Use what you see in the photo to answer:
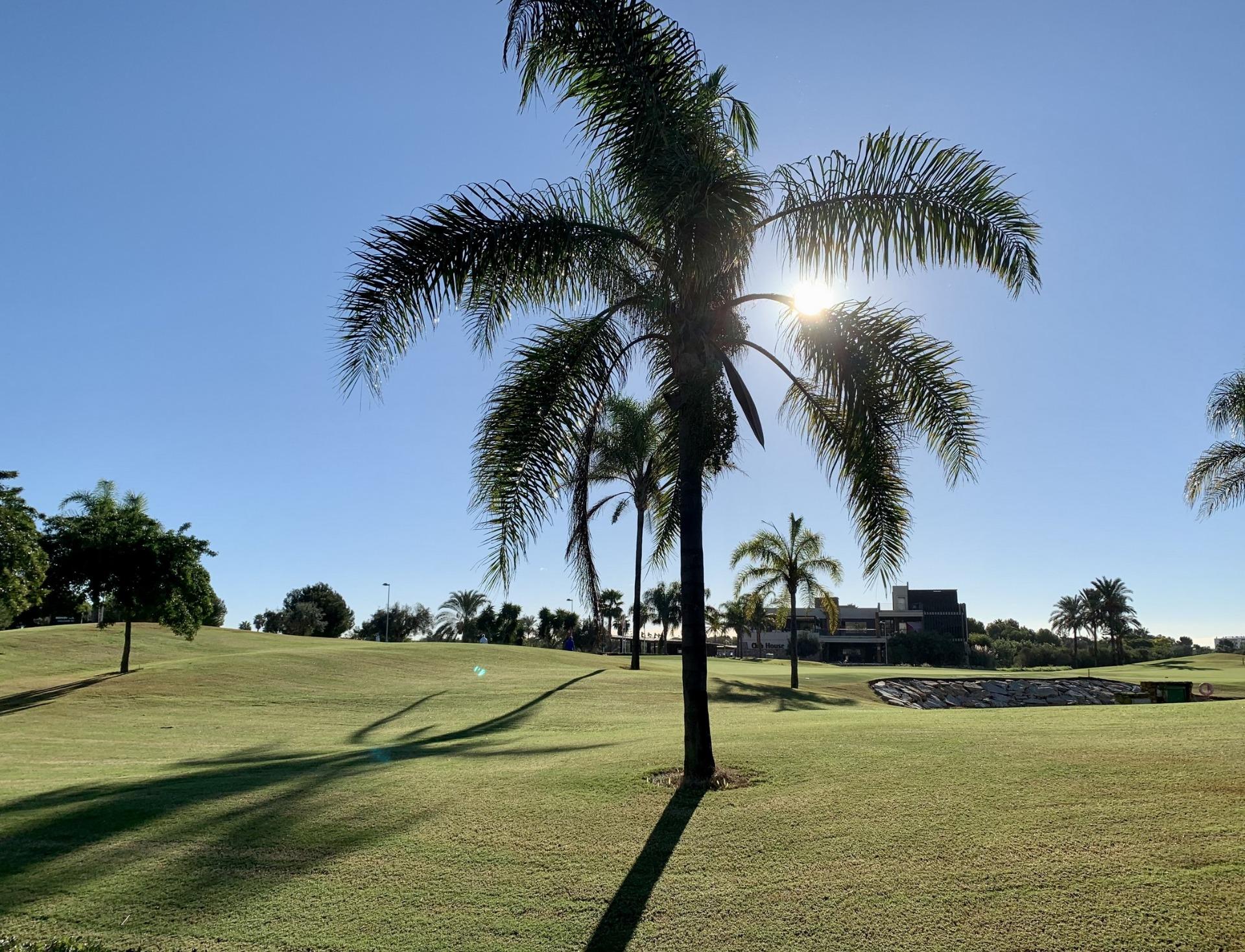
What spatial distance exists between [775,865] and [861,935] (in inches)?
43.6

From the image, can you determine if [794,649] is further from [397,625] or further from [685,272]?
[397,625]

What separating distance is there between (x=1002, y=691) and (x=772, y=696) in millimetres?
14134

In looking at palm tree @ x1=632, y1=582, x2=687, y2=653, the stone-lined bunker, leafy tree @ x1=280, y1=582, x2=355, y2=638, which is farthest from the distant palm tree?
the stone-lined bunker

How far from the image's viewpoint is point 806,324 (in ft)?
31.6

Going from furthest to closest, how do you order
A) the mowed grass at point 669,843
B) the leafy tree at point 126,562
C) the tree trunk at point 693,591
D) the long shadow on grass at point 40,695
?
the leafy tree at point 126,562 < the long shadow on grass at point 40,695 < the tree trunk at point 693,591 < the mowed grass at point 669,843

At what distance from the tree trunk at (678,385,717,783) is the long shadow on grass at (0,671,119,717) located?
1883 centimetres

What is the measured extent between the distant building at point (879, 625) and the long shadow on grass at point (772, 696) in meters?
55.1

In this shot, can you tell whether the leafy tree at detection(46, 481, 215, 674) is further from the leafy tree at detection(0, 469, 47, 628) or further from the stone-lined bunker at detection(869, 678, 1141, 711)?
the stone-lined bunker at detection(869, 678, 1141, 711)

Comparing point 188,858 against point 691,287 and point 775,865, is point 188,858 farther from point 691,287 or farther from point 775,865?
point 691,287

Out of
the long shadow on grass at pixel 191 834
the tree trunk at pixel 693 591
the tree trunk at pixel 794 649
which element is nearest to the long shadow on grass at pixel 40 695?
the long shadow on grass at pixel 191 834

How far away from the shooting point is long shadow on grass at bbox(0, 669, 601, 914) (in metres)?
6.14

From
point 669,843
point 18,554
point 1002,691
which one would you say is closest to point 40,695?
point 18,554

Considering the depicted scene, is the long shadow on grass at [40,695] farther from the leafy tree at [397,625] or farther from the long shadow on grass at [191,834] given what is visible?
the leafy tree at [397,625]

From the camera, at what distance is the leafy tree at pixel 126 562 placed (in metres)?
24.6
